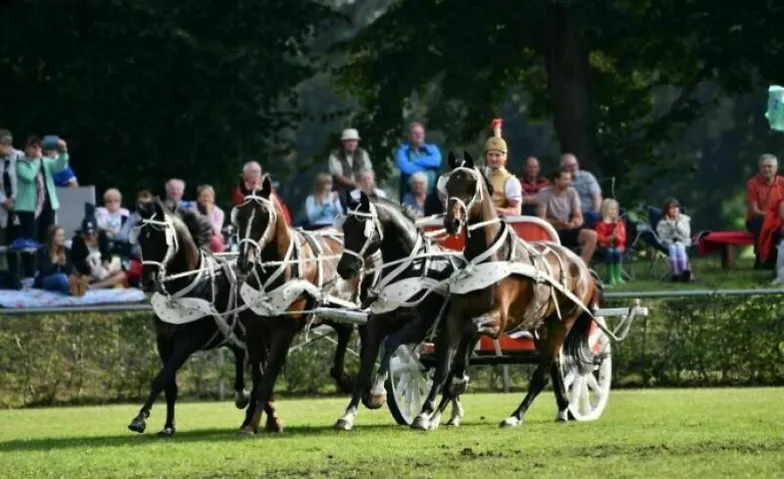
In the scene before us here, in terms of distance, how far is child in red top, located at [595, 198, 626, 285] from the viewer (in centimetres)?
2486

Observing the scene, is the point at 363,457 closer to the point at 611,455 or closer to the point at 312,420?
the point at 611,455

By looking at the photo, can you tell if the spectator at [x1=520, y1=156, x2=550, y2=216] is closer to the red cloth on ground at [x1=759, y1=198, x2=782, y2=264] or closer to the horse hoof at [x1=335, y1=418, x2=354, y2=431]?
the red cloth on ground at [x1=759, y1=198, x2=782, y2=264]

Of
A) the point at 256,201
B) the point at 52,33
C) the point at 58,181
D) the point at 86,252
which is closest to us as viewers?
the point at 256,201

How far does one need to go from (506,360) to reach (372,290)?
71.5 inches

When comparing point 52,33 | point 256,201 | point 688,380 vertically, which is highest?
point 52,33

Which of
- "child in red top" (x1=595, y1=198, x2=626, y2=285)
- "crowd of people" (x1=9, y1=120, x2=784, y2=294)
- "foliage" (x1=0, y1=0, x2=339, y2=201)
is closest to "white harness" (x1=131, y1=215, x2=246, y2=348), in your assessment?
"crowd of people" (x1=9, y1=120, x2=784, y2=294)

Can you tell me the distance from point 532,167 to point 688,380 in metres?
3.22

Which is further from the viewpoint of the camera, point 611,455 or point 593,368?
point 593,368

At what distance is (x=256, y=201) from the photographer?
16.6 metres

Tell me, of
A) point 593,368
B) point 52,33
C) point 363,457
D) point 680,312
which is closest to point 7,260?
point 52,33

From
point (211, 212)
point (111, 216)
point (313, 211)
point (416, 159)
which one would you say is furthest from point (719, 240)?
point (111, 216)

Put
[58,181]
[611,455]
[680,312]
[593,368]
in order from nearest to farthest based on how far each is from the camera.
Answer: [611,455] → [593,368] → [680,312] → [58,181]

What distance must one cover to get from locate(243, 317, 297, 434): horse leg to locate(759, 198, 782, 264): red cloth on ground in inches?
385

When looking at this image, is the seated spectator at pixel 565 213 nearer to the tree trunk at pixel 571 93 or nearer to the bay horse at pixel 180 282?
the tree trunk at pixel 571 93
